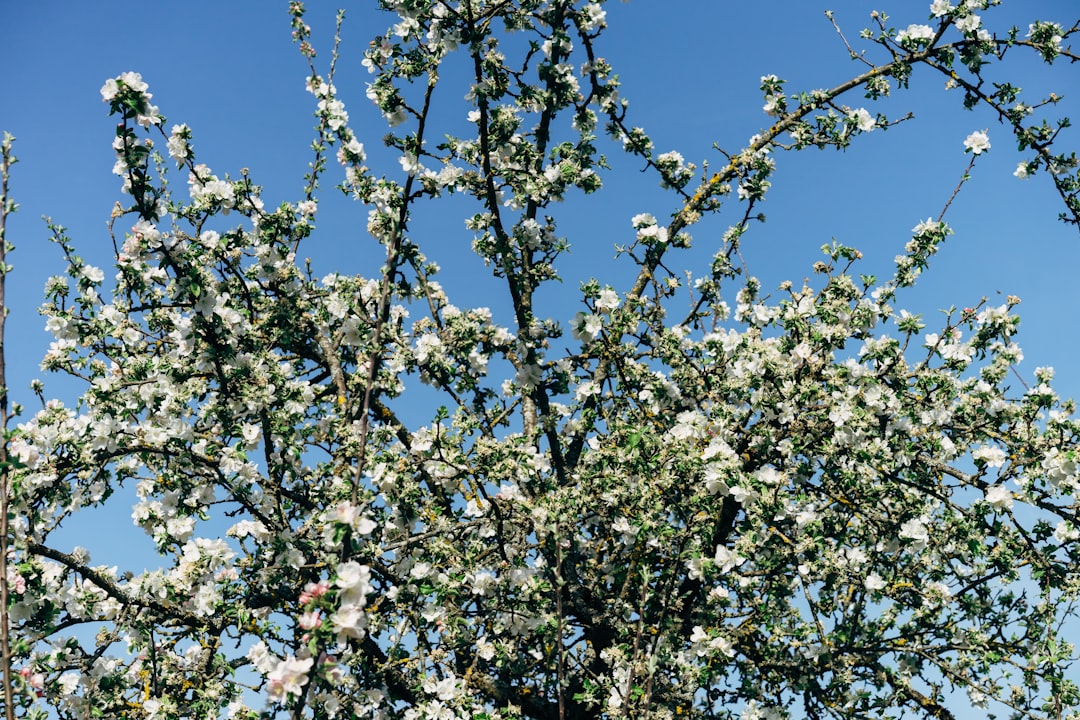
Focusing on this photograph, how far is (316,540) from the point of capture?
22.0 ft

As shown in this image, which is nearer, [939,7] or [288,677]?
[288,677]

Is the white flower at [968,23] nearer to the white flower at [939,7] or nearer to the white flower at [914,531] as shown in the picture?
the white flower at [939,7]

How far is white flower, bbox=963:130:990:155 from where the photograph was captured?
7633 mm

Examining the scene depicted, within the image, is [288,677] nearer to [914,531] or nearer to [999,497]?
[914,531]

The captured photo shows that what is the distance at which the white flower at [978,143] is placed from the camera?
25.0 ft

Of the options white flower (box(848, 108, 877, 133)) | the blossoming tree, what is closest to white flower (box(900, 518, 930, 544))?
the blossoming tree

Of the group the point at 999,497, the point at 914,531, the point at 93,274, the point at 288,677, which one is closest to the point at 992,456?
the point at 999,497

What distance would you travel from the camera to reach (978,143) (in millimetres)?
7660

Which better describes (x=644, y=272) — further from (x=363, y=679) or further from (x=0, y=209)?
(x=0, y=209)

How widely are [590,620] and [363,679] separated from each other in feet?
5.84

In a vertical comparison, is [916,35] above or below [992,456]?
above

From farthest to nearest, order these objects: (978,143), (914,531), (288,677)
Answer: (978,143)
(914,531)
(288,677)

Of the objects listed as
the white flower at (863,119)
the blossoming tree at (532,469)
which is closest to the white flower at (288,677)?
the blossoming tree at (532,469)

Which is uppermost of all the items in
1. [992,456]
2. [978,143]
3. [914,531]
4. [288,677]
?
[978,143]
